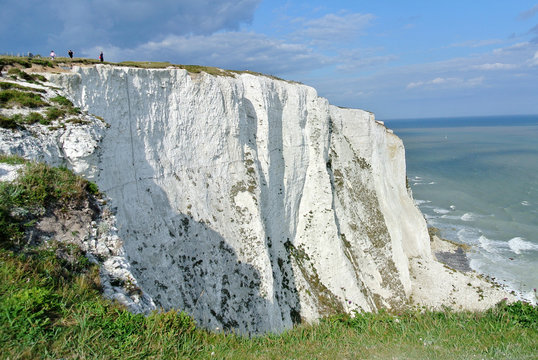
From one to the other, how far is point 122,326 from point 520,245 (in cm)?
5570

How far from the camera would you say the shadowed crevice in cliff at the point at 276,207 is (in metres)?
24.1

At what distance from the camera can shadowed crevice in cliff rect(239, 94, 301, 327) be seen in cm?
2408

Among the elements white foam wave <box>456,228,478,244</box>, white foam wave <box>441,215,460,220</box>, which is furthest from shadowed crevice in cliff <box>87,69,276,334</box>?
white foam wave <box>441,215,460,220</box>

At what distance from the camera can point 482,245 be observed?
4706 centimetres

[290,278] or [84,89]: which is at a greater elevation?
[84,89]

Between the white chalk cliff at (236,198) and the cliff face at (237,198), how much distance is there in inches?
3.3

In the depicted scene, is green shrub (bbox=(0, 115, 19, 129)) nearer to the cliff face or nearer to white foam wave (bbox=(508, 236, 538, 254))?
the cliff face

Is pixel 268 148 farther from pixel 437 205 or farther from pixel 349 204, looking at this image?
pixel 437 205

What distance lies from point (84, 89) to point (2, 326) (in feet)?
48.8

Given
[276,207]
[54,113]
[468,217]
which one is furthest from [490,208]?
[54,113]

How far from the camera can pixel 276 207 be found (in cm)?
2806

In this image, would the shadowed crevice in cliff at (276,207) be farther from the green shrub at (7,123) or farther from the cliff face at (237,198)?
the green shrub at (7,123)

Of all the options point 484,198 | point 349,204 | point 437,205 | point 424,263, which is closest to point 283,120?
point 349,204

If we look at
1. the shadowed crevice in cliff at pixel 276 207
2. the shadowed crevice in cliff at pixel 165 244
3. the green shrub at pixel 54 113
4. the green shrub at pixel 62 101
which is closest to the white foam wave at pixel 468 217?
the shadowed crevice in cliff at pixel 276 207
